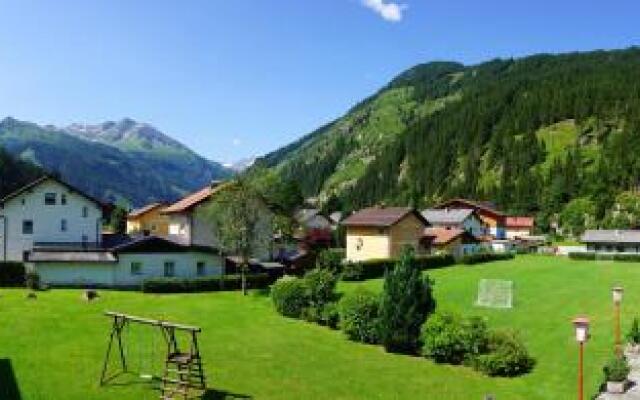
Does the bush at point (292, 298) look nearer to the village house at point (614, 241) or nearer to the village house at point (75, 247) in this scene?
the village house at point (75, 247)

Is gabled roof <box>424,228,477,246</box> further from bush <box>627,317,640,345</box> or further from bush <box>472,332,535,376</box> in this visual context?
bush <box>472,332,535,376</box>

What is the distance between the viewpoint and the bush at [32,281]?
212ft

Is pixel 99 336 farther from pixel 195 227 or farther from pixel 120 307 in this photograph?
pixel 195 227

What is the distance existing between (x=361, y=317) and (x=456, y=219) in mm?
90709

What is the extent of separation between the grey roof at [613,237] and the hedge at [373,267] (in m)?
55.7

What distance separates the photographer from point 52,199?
253 ft

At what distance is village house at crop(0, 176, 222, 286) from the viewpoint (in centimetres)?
6869

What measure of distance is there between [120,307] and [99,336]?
13.2m

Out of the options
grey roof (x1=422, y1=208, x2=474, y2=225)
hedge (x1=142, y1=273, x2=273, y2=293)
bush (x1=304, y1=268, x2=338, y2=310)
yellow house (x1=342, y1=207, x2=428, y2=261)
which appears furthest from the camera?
grey roof (x1=422, y1=208, x2=474, y2=225)

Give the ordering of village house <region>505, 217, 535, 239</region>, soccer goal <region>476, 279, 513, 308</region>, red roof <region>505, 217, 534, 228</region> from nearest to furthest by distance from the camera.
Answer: soccer goal <region>476, 279, 513, 308</region> → village house <region>505, 217, 535, 239</region> → red roof <region>505, 217, 534, 228</region>

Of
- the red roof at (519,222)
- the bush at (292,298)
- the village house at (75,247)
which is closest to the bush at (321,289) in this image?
the bush at (292,298)

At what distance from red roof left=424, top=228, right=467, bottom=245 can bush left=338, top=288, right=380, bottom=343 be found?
54.8 meters

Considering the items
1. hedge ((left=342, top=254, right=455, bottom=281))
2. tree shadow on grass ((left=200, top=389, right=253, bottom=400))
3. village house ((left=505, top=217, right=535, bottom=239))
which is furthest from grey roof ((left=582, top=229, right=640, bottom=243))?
tree shadow on grass ((left=200, top=389, right=253, bottom=400))

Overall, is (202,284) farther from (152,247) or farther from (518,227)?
(518,227)
